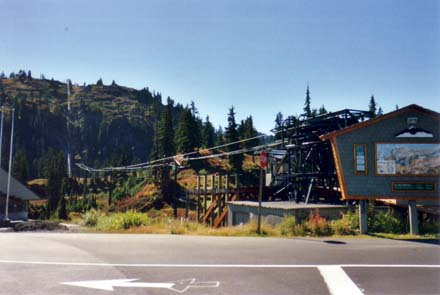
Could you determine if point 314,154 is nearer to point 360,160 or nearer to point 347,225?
point 360,160

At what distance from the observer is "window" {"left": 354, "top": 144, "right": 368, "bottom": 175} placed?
682 inches

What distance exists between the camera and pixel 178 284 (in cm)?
781

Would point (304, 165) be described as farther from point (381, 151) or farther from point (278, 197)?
point (381, 151)

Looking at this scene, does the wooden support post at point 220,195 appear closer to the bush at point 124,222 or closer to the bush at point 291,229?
the bush at point 124,222

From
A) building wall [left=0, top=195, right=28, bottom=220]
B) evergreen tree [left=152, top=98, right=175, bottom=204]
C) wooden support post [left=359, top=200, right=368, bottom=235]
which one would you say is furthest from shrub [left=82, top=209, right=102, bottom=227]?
evergreen tree [left=152, top=98, right=175, bottom=204]

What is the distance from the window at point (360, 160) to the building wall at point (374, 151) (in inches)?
5.3

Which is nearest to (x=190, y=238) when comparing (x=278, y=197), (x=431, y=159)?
(x=431, y=159)

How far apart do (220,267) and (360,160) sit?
10.7 m

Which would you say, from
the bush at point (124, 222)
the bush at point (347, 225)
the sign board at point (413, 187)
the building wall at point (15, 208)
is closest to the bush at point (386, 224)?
the bush at point (347, 225)

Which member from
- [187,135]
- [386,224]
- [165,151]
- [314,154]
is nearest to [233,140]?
[187,135]

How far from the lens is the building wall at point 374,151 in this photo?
17.0m

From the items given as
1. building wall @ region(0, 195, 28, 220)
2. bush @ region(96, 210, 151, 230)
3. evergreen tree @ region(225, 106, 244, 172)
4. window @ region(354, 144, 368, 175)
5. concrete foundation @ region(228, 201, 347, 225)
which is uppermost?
evergreen tree @ region(225, 106, 244, 172)

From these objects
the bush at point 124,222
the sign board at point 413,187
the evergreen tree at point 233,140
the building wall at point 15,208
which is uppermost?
the evergreen tree at point 233,140

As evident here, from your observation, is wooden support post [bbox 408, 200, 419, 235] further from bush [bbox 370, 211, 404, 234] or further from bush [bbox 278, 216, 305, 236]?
bush [bbox 278, 216, 305, 236]
